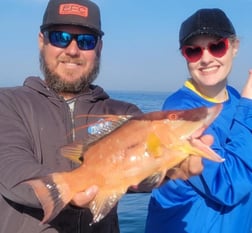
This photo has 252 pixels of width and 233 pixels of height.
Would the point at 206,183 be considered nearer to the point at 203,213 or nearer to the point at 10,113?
the point at 203,213

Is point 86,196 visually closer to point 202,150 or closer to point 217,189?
point 202,150

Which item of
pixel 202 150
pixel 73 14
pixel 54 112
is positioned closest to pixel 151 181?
pixel 202 150

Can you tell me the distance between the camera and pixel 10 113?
169 inches

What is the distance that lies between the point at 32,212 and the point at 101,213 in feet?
2.71

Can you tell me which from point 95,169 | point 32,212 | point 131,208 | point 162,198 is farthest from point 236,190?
point 131,208

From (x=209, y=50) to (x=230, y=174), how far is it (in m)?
1.15

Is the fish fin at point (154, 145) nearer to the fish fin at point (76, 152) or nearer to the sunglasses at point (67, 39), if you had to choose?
the fish fin at point (76, 152)

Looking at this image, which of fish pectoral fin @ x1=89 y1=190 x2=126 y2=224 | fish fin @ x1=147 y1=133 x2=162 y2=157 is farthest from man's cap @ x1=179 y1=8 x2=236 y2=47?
fish pectoral fin @ x1=89 y1=190 x2=126 y2=224

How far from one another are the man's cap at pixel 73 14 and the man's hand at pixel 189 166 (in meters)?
1.81

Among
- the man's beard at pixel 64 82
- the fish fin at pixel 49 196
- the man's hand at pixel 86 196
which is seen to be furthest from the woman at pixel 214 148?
the fish fin at pixel 49 196

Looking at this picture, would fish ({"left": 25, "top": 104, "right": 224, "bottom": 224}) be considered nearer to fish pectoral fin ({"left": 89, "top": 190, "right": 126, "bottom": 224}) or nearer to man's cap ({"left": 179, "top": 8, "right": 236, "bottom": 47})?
fish pectoral fin ({"left": 89, "top": 190, "right": 126, "bottom": 224})

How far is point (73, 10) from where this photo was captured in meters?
4.77

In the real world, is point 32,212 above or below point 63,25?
below

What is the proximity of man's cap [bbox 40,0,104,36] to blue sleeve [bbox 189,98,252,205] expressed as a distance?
1.65 m
